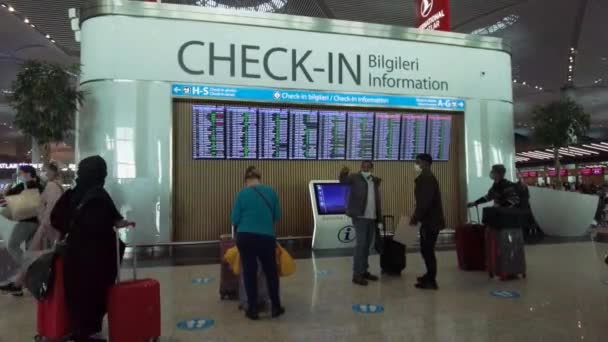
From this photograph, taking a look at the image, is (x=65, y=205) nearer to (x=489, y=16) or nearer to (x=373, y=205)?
(x=373, y=205)

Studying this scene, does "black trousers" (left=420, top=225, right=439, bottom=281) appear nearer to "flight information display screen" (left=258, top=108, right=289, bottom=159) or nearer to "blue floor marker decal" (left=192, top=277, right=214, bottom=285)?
"blue floor marker decal" (left=192, top=277, right=214, bottom=285)

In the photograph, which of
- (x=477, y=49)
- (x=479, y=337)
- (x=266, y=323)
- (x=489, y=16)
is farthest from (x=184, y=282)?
(x=489, y=16)

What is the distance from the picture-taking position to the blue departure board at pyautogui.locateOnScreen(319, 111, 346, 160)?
822cm

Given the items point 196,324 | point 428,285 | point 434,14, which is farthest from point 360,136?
point 196,324

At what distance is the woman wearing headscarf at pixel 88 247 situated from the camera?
9.40 ft

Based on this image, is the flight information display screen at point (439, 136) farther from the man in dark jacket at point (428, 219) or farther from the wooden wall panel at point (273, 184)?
the man in dark jacket at point (428, 219)

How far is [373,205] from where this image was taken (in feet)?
17.2

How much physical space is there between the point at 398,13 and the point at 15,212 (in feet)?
46.4

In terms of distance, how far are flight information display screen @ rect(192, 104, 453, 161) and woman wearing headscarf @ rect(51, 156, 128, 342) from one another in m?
4.51

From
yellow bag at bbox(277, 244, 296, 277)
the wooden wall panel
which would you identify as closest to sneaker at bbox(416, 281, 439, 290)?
yellow bag at bbox(277, 244, 296, 277)

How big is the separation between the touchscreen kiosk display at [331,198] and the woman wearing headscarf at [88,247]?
15.9 feet

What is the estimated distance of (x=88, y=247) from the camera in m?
2.92

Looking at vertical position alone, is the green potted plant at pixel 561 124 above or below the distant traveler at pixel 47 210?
above

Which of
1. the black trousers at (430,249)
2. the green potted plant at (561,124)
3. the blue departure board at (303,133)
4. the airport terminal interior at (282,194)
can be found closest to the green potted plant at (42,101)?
the airport terminal interior at (282,194)
